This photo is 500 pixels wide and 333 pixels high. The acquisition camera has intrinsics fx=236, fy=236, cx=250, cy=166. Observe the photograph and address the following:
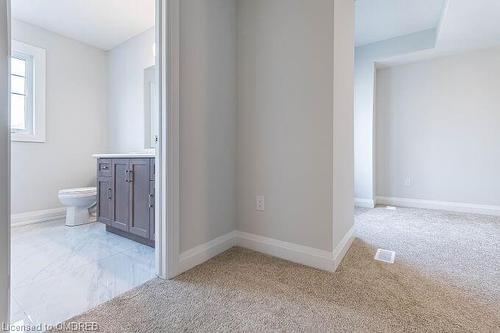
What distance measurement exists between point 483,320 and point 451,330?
212mm

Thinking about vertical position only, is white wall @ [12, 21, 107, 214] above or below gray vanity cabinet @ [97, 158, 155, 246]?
above

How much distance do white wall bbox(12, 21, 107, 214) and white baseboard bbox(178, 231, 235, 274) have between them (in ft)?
8.31

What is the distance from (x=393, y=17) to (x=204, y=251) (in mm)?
3412

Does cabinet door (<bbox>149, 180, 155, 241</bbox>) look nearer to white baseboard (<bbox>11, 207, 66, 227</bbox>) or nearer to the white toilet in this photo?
the white toilet

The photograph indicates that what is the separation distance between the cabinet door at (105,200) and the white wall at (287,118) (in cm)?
132

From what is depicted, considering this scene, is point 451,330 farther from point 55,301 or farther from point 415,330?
point 55,301

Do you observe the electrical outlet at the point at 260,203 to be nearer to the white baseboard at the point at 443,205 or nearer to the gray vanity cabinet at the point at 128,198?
the gray vanity cabinet at the point at 128,198

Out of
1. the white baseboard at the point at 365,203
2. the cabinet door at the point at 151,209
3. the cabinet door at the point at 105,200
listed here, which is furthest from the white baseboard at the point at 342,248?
the cabinet door at the point at 105,200

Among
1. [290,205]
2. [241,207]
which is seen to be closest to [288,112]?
[290,205]

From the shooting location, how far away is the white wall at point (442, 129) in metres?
3.12

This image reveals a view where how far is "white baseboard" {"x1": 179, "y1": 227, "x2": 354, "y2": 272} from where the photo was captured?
161cm

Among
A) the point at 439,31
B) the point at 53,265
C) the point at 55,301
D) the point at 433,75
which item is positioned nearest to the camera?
the point at 55,301

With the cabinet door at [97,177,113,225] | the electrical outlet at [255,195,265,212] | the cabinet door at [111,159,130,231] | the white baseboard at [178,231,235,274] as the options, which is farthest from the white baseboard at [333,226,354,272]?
the cabinet door at [97,177,113,225]

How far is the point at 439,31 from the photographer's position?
9.07 feet
